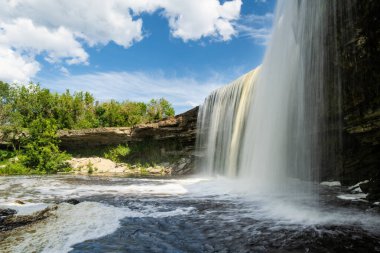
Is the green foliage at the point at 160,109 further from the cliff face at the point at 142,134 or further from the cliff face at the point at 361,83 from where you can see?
the cliff face at the point at 361,83

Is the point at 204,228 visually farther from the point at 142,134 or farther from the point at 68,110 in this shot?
the point at 68,110

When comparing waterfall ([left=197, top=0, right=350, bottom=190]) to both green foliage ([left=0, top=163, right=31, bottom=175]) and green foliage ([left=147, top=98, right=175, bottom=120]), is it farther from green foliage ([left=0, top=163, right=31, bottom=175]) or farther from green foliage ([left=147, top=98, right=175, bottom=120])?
green foliage ([left=147, top=98, right=175, bottom=120])

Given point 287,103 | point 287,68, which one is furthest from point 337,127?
point 287,68

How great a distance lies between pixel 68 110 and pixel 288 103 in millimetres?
34764

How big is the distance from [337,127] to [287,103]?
2.45m

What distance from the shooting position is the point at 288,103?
526 inches

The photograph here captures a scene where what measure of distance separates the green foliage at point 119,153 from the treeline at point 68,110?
31.0 ft

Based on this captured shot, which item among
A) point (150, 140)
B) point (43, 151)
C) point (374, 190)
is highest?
point (150, 140)

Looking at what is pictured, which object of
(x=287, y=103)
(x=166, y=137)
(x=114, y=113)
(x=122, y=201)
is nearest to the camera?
(x=122, y=201)

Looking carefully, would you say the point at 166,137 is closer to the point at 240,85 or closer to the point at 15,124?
the point at 240,85

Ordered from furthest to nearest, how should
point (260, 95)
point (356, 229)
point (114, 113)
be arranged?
point (114, 113) < point (260, 95) < point (356, 229)

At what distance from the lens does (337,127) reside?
1159cm

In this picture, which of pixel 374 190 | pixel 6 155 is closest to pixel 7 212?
pixel 374 190

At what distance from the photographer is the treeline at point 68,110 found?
40.5m
